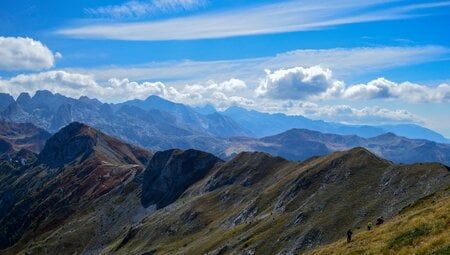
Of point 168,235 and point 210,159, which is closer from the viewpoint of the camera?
point 168,235

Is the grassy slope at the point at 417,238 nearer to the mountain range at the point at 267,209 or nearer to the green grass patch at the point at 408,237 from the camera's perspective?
the green grass patch at the point at 408,237

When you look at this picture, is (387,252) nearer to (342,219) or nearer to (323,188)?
(342,219)

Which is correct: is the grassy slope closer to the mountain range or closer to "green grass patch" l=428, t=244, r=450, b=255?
"green grass patch" l=428, t=244, r=450, b=255

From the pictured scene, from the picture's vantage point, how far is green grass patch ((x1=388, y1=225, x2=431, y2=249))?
3112 cm

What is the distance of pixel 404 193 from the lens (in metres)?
76.1

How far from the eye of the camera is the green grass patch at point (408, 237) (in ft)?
102

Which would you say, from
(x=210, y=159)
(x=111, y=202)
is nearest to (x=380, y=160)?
(x=210, y=159)

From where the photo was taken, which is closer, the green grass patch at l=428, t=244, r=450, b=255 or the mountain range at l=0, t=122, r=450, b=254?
the green grass patch at l=428, t=244, r=450, b=255

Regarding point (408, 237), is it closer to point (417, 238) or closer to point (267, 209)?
point (417, 238)

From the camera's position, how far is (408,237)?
105 feet

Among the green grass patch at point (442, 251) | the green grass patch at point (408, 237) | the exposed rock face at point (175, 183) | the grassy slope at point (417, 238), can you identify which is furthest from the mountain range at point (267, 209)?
the green grass patch at point (442, 251)

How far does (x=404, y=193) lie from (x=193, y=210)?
70.0m

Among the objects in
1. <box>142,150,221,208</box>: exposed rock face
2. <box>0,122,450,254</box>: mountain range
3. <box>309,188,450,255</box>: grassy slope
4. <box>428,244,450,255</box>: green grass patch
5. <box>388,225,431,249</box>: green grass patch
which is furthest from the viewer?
<box>142,150,221,208</box>: exposed rock face

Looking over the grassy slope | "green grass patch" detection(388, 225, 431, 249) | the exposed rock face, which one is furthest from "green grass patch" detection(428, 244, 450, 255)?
the exposed rock face
